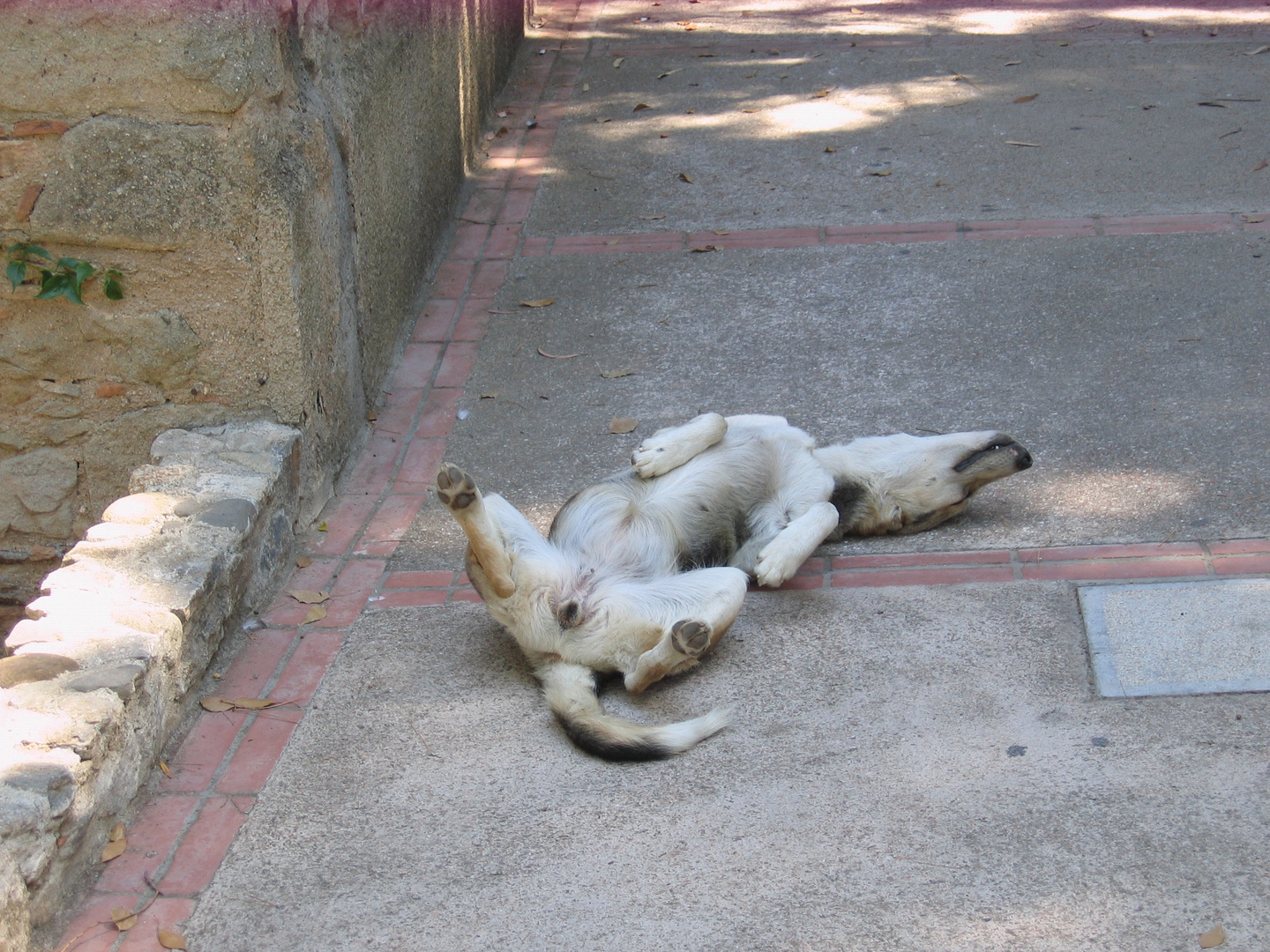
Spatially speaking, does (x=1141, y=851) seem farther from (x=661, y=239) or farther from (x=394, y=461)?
(x=661, y=239)

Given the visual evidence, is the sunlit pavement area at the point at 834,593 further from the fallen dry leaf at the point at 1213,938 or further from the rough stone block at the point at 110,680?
the rough stone block at the point at 110,680

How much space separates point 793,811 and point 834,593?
1.03 m

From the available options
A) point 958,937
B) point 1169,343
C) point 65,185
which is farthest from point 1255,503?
point 65,185

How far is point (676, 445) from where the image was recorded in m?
4.14

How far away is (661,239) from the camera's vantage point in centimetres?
632

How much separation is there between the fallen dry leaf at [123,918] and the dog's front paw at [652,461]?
204 cm

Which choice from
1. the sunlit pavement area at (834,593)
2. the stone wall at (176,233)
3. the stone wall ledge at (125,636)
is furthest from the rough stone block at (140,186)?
the sunlit pavement area at (834,593)

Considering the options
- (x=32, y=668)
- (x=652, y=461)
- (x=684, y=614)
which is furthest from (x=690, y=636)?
(x=32, y=668)

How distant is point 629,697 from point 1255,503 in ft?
7.24

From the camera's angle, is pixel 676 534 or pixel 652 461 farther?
pixel 652 461

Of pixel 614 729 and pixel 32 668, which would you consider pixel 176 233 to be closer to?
pixel 32 668

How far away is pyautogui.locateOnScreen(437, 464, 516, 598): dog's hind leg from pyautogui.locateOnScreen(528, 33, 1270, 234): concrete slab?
131 inches

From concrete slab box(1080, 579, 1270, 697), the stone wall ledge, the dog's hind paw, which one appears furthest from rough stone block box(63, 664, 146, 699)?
concrete slab box(1080, 579, 1270, 697)

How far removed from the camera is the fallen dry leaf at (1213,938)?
→ 2.48 metres
